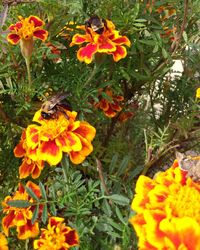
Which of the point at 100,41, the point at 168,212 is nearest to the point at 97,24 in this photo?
the point at 100,41

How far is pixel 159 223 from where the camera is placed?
687 millimetres

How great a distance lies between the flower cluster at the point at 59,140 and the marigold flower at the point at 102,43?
0.43ft

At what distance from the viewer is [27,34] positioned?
3.26 ft

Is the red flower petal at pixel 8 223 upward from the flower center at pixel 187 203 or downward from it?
downward

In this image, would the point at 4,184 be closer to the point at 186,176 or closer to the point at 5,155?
the point at 5,155

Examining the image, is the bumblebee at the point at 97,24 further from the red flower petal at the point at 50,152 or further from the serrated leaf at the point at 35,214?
the serrated leaf at the point at 35,214

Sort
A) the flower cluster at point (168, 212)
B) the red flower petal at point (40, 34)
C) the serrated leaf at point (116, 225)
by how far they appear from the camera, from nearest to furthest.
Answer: the flower cluster at point (168, 212), the serrated leaf at point (116, 225), the red flower petal at point (40, 34)

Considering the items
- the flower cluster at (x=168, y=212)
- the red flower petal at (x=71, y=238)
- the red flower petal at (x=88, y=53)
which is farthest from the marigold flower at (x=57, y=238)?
the red flower petal at (x=88, y=53)

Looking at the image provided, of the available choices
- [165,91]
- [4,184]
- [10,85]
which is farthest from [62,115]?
[165,91]

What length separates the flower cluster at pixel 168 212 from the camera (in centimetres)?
66

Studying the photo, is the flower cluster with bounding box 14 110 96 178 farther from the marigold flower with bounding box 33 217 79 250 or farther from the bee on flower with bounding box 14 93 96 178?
the marigold flower with bounding box 33 217 79 250

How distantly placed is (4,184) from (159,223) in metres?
0.72

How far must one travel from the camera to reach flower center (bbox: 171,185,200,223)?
0.71 metres

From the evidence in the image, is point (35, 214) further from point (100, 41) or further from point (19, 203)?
point (100, 41)
